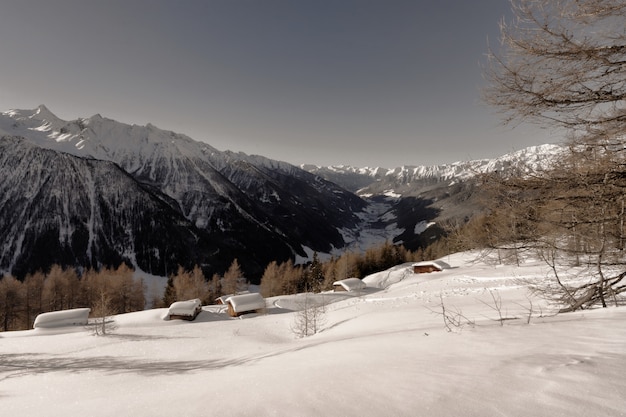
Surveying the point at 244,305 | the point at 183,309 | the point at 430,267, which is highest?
the point at 430,267

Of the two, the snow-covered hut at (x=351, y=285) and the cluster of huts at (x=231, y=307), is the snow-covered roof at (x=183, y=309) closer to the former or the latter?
the cluster of huts at (x=231, y=307)

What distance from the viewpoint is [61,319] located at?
32.1 meters

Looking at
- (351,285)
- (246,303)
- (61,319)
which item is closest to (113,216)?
(61,319)

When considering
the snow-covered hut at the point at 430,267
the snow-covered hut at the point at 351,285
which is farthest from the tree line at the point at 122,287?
the snow-covered hut at the point at 430,267

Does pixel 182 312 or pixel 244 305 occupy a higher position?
pixel 182 312

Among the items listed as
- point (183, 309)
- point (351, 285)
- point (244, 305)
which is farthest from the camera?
point (351, 285)

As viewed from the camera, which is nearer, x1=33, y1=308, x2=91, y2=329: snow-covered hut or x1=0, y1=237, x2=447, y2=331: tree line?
x1=33, y1=308, x2=91, y2=329: snow-covered hut

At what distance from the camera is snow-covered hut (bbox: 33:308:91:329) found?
3136 centimetres

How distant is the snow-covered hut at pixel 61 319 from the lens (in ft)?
103

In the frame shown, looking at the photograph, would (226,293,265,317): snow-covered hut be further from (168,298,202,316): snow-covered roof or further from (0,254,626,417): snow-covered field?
(0,254,626,417): snow-covered field

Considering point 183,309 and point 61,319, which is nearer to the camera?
point 61,319

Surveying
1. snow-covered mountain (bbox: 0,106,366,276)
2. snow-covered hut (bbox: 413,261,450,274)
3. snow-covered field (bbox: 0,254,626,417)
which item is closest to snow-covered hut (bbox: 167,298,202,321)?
snow-covered field (bbox: 0,254,626,417)

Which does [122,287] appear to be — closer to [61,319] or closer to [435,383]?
[61,319]

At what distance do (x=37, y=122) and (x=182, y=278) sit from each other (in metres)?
225
